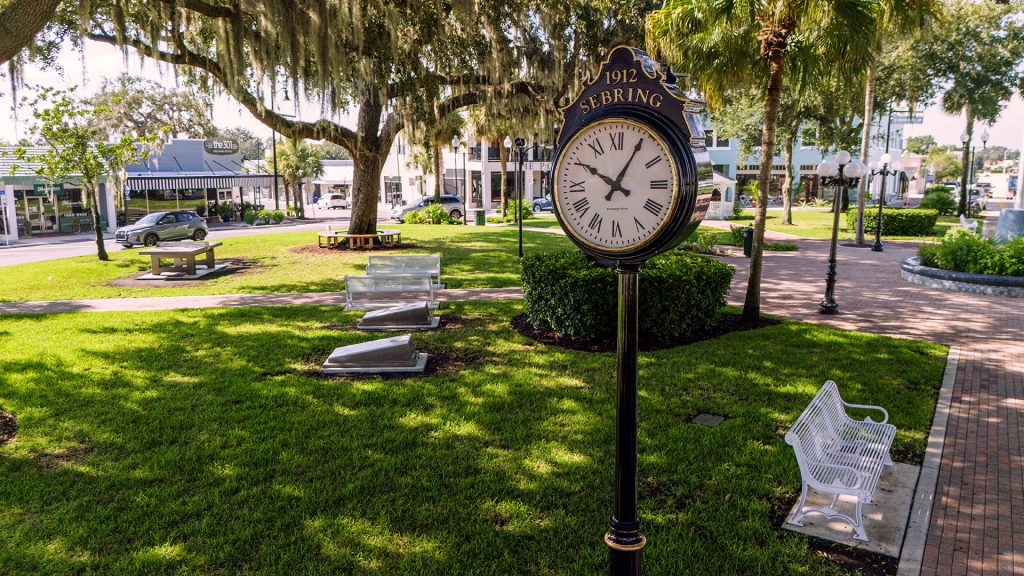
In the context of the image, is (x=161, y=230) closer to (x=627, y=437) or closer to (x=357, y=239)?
(x=357, y=239)

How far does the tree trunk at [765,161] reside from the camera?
10.0 m

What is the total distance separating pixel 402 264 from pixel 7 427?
8.05 m

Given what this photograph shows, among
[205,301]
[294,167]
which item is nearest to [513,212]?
[294,167]

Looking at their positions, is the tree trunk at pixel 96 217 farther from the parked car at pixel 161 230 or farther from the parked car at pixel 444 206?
the parked car at pixel 444 206

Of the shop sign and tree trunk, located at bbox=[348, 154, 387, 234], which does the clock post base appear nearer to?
tree trunk, located at bbox=[348, 154, 387, 234]

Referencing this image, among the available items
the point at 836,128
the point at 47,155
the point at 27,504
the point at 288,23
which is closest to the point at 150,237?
the point at 47,155

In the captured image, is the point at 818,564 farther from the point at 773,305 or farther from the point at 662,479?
the point at 773,305

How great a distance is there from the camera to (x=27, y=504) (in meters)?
4.86

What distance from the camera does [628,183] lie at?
9.27ft

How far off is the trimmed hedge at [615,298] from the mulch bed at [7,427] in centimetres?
676

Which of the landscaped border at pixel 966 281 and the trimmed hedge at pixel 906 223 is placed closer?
the landscaped border at pixel 966 281

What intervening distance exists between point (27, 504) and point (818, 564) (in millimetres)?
5782

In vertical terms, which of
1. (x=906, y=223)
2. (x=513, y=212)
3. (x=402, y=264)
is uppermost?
(x=513, y=212)

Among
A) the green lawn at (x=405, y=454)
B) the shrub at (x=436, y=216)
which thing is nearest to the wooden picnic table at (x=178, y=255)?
the green lawn at (x=405, y=454)
